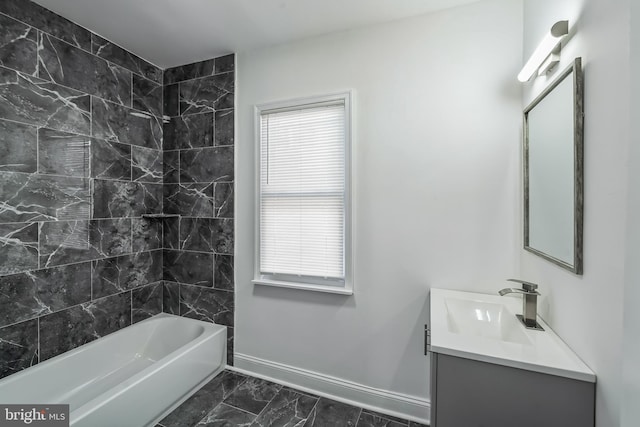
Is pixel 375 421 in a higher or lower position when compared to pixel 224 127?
lower

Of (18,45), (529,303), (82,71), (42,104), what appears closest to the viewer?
(529,303)

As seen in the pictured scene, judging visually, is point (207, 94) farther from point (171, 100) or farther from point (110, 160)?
point (110, 160)

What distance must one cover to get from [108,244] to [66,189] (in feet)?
1.65

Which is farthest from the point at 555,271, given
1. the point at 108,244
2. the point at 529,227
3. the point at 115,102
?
the point at 115,102

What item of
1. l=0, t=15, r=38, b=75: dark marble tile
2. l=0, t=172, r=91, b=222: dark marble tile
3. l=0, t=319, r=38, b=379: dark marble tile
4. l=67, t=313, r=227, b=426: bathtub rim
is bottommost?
l=67, t=313, r=227, b=426: bathtub rim

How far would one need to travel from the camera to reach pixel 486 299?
163 cm

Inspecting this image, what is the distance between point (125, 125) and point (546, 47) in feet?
9.32

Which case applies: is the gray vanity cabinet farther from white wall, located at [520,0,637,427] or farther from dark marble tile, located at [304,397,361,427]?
dark marble tile, located at [304,397,361,427]

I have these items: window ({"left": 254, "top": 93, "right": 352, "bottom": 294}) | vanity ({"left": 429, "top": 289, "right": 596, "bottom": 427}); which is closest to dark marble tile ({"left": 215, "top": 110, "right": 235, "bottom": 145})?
window ({"left": 254, "top": 93, "right": 352, "bottom": 294})

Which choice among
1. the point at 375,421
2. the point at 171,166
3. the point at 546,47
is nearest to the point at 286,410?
the point at 375,421

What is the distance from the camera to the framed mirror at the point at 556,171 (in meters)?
1.08

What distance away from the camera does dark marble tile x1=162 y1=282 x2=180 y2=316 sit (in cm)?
259

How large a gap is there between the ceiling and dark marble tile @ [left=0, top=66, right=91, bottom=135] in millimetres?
512

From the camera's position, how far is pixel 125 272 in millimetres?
2330
